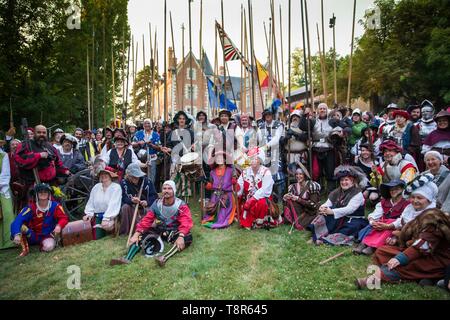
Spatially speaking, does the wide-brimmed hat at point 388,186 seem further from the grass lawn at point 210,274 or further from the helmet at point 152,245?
the helmet at point 152,245

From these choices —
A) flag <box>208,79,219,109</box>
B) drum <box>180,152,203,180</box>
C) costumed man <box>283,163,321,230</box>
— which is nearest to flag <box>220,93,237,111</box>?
flag <box>208,79,219,109</box>

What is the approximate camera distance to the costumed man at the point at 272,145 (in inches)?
224

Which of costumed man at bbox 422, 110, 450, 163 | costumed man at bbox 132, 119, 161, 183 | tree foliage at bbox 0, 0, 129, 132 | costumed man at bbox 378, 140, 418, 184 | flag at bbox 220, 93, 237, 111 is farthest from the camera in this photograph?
tree foliage at bbox 0, 0, 129, 132

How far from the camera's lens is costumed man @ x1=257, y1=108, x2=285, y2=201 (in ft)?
18.7

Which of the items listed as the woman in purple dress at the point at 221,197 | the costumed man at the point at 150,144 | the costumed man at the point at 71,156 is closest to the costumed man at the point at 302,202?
the woman in purple dress at the point at 221,197

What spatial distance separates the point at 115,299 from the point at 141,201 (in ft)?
6.74

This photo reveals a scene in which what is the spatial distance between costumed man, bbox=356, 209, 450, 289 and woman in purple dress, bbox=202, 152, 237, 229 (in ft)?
8.51

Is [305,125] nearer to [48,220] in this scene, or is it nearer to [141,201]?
[141,201]

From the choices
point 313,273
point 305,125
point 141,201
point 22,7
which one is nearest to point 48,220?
point 141,201

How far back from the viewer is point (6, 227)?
4.56 metres

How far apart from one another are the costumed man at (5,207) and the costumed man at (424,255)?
495 cm

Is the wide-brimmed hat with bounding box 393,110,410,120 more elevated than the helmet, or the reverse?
the wide-brimmed hat with bounding box 393,110,410,120

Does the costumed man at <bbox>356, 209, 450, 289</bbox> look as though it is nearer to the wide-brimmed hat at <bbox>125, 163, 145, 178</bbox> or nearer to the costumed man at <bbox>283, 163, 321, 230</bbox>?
the costumed man at <bbox>283, 163, 321, 230</bbox>

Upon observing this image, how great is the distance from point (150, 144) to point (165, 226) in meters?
2.66
